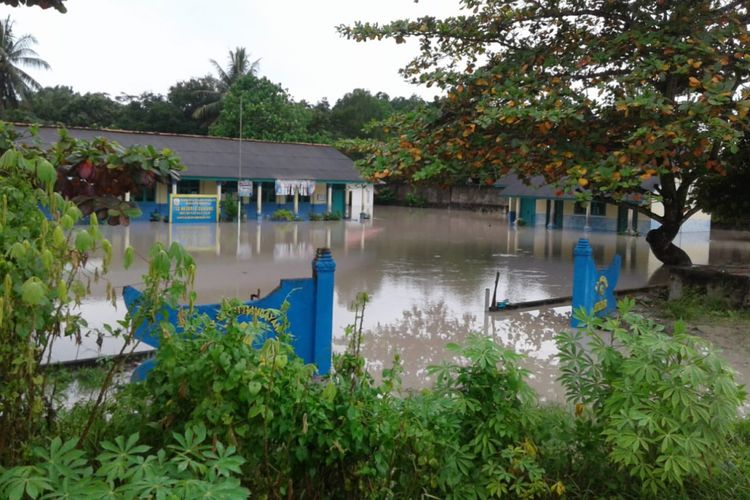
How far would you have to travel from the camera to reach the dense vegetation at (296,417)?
2377 mm

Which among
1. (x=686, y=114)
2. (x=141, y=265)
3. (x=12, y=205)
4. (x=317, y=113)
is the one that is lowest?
(x=141, y=265)

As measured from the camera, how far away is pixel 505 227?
109 feet

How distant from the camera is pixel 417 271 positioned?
16328 millimetres

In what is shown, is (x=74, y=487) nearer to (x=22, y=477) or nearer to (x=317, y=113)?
(x=22, y=477)

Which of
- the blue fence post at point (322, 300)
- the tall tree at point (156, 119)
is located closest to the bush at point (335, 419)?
the blue fence post at point (322, 300)

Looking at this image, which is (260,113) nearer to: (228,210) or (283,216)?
(283,216)

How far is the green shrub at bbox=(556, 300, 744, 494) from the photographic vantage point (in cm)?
299

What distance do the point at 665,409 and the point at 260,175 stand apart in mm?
29444

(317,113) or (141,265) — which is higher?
(317,113)

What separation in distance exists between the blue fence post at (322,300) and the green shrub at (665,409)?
319 centimetres

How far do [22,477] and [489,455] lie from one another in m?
2.00

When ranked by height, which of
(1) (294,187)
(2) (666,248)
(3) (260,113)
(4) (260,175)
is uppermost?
(3) (260,113)

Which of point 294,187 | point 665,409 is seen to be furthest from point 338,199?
point 665,409

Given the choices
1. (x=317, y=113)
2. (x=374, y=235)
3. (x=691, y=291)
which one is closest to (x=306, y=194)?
(x=374, y=235)
